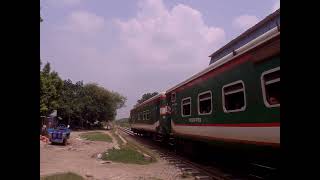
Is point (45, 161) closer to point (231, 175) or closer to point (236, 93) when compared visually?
point (231, 175)

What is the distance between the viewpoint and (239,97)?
910 centimetres

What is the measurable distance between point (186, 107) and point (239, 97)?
19.2ft

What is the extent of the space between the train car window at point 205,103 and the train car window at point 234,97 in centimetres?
136

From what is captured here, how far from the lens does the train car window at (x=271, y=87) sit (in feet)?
23.1

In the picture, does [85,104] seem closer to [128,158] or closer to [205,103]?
[128,158]

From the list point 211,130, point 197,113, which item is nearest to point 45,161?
point 197,113

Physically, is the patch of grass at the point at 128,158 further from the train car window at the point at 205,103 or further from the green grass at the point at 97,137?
the green grass at the point at 97,137

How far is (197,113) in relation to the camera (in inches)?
507

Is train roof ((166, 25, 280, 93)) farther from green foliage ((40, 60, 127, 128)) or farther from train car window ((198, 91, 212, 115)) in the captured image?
green foliage ((40, 60, 127, 128))

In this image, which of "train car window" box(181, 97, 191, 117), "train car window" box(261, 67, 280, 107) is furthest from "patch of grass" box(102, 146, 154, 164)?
"train car window" box(261, 67, 280, 107)

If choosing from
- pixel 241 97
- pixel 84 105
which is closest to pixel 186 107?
pixel 241 97
